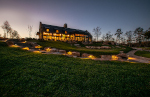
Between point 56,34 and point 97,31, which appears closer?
point 56,34

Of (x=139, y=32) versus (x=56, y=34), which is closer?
(x=56, y=34)

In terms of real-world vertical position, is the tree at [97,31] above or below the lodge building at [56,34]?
above

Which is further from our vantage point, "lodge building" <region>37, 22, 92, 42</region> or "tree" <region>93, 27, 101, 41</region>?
"tree" <region>93, 27, 101, 41</region>

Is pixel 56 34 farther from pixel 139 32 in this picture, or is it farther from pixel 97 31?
pixel 139 32

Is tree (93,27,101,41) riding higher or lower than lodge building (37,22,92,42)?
higher

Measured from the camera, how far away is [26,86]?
348 centimetres

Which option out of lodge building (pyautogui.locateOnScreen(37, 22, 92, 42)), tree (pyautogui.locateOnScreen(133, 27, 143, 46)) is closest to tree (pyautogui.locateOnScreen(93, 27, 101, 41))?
lodge building (pyautogui.locateOnScreen(37, 22, 92, 42))

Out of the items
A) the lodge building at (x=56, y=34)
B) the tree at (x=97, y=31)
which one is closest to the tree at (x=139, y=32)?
the tree at (x=97, y=31)

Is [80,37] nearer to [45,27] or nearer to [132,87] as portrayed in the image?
[45,27]

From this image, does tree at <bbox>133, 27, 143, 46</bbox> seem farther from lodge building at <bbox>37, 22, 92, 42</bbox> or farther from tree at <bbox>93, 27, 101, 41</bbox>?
lodge building at <bbox>37, 22, 92, 42</bbox>

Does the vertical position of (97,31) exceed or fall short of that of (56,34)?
it exceeds it

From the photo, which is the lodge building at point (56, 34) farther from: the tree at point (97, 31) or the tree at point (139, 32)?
the tree at point (139, 32)

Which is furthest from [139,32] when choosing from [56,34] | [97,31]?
[56,34]

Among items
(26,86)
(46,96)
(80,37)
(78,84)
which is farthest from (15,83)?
(80,37)
